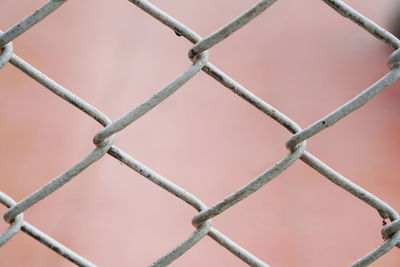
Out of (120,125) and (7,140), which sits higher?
(7,140)

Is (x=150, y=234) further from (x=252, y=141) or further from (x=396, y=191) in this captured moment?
(x=396, y=191)

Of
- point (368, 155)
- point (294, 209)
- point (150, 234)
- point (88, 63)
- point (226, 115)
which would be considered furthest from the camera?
point (88, 63)

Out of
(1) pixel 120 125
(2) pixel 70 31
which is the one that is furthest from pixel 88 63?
(1) pixel 120 125

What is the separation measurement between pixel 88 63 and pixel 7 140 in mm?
548

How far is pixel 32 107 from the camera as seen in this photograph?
165cm

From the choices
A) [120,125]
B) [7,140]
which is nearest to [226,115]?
[7,140]

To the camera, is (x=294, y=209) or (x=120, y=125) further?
(x=294, y=209)

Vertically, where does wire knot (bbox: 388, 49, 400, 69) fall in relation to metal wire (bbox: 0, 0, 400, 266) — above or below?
above

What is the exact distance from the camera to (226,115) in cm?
179

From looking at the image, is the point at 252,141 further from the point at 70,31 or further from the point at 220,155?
the point at 70,31

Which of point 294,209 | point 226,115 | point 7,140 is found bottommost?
point 294,209

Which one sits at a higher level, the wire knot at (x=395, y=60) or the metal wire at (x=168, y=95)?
the wire knot at (x=395, y=60)

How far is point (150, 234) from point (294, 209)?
480 mm

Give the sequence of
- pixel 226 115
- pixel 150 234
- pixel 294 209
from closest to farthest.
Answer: pixel 150 234 < pixel 294 209 < pixel 226 115
